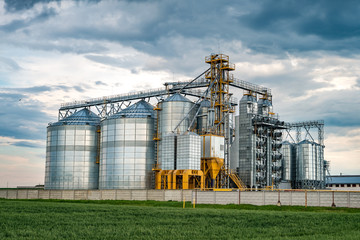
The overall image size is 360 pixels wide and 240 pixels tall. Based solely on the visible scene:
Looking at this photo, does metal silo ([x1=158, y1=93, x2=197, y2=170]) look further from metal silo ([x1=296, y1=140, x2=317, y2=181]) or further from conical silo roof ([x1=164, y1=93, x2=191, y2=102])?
metal silo ([x1=296, y1=140, x2=317, y2=181])

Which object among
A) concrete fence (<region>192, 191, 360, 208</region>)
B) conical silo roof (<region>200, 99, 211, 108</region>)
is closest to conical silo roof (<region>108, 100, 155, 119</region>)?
conical silo roof (<region>200, 99, 211, 108</region>)

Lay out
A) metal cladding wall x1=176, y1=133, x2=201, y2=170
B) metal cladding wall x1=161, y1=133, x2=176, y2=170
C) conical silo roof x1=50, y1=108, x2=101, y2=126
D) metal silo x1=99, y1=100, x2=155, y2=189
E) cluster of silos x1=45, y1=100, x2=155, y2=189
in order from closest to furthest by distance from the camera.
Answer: metal cladding wall x1=176, y1=133, x2=201, y2=170 → metal cladding wall x1=161, y1=133, x2=176, y2=170 → metal silo x1=99, y1=100, x2=155, y2=189 → cluster of silos x1=45, y1=100, x2=155, y2=189 → conical silo roof x1=50, y1=108, x2=101, y2=126

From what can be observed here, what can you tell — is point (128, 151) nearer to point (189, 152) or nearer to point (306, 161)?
point (189, 152)

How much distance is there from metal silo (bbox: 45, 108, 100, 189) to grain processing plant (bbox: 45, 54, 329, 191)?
0.20 metres

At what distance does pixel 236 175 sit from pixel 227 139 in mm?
6475

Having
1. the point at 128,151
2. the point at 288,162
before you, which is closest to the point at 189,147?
the point at 128,151

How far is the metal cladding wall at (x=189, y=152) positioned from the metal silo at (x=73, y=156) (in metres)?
25.6

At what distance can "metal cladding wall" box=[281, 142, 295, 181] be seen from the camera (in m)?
96.7

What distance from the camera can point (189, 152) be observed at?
75.9m

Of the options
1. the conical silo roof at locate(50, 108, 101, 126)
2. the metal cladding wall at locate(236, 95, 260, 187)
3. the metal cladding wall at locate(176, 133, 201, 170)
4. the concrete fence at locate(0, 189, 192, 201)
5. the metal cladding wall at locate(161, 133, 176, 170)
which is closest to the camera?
the concrete fence at locate(0, 189, 192, 201)

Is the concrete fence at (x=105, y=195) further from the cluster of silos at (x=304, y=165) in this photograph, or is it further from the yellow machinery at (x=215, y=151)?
→ the cluster of silos at (x=304, y=165)

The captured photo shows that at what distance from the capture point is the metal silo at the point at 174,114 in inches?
3300

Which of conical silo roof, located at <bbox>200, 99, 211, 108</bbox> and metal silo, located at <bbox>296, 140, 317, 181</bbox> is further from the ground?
conical silo roof, located at <bbox>200, 99, 211, 108</bbox>

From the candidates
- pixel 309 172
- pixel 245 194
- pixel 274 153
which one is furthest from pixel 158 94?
pixel 245 194
